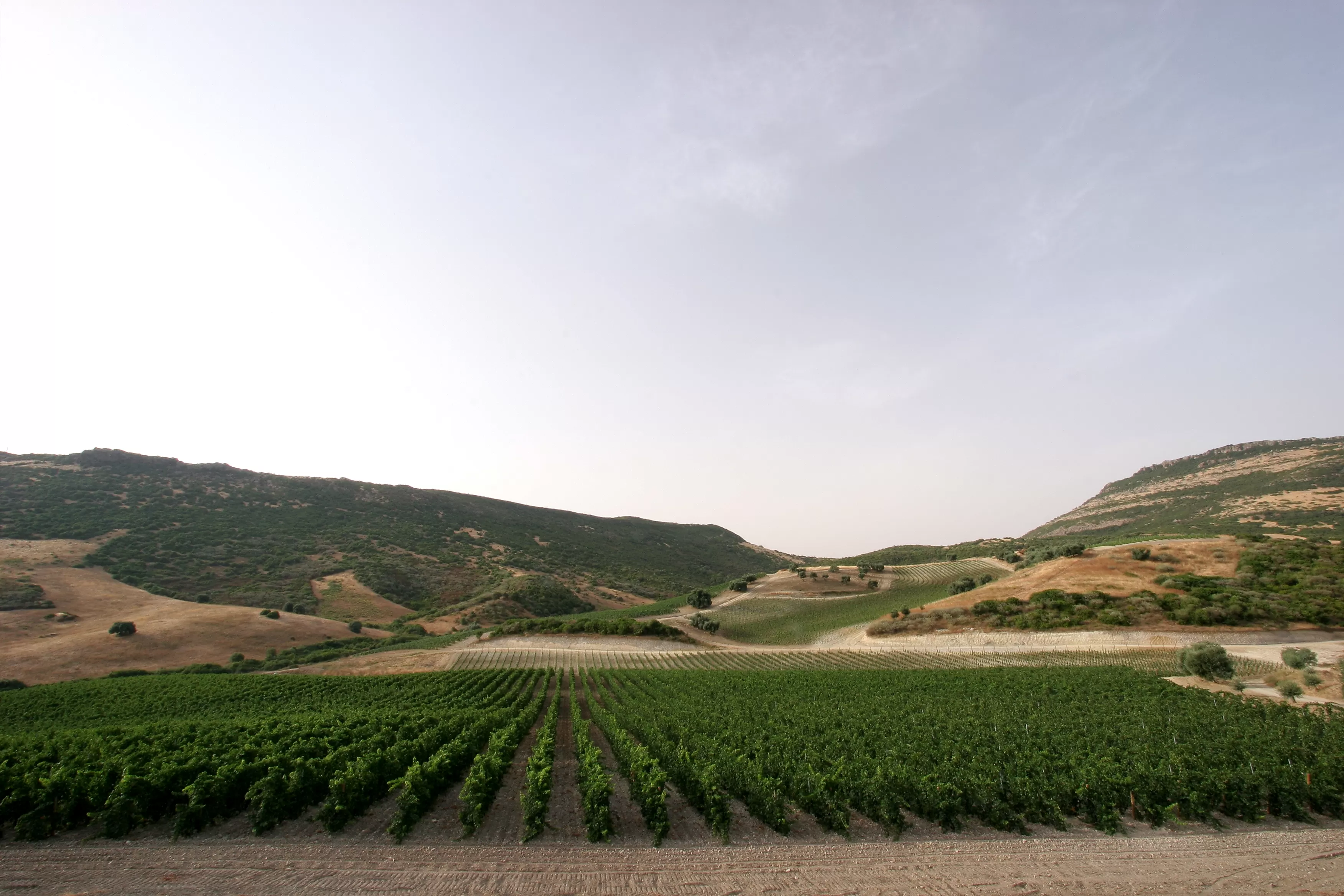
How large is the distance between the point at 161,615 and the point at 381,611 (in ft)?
78.7

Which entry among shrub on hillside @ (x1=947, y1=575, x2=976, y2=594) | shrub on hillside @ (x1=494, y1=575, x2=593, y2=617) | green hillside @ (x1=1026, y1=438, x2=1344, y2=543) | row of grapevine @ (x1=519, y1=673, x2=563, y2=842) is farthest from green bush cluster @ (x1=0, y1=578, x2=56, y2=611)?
green hillside @ (x1=1026, y1=438, x2=1344, y2=543)

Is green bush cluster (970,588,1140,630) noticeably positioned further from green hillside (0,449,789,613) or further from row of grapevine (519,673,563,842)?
green hillside (0,449,789,613)

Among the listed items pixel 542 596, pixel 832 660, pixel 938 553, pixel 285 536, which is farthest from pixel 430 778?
pixel 938 553

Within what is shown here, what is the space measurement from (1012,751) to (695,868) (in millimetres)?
13872

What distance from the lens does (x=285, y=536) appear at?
9600 centimetres

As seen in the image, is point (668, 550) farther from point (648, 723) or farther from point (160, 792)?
point (160, 792)

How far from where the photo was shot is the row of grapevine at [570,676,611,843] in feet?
45.5

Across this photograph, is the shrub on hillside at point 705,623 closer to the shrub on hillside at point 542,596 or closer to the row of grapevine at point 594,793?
the shrub on hillside at point 542,596

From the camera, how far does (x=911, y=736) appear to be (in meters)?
22.4

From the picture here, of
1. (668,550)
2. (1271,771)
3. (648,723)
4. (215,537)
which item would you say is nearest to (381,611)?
(215,537)

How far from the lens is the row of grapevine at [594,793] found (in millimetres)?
13867

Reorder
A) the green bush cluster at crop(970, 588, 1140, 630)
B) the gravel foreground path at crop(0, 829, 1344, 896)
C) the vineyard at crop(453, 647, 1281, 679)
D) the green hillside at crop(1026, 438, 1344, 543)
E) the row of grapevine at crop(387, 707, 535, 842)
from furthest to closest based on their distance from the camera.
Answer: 1. the green hillside at crop(1026, 438, 1344, 543)
2. the green bush cluster at crop(970, 588, 1140, 630)
3. the vineyard at crop(453, 647, 1281, 679)
4. the row of grapevine at crop(387, 707, 535, 842)
5. the gravel foreground path at crop(0, 829, 1344, 896)

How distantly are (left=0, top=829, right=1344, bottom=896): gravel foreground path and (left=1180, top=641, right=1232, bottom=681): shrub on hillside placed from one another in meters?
27.5

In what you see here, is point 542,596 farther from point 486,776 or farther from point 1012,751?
point 1012,751
